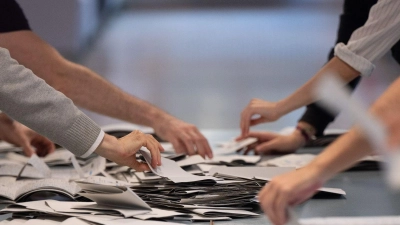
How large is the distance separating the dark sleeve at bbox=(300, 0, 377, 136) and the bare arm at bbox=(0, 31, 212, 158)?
0.49 m

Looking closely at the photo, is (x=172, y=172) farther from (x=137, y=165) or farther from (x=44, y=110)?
(x=44, y=110)

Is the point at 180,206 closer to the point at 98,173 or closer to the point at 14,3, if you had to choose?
the point at 98,173

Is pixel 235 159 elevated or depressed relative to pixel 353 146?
elevated

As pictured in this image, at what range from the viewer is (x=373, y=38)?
1798 mm

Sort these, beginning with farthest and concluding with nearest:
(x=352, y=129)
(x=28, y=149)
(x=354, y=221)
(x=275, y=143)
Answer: (x=275, y=143), (x=28, y=149), (x=354, y=221), (x=352, y=129)

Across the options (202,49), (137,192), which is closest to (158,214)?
(137,192)

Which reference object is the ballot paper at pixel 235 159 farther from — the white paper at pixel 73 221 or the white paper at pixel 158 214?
the white paper at pixel 73 221

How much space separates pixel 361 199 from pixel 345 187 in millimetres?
135

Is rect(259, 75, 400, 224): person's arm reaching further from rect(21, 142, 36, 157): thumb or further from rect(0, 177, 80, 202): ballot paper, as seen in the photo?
rect(21, 142, 36, 157): thumb

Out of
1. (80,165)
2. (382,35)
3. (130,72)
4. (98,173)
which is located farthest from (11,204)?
(130,72)

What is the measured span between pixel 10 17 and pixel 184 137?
0.58 meters

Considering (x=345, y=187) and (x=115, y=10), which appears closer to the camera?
(x=345, y=187)

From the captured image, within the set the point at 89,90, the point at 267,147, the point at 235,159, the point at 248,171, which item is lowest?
the point at 248,171

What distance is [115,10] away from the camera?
11.3 metres
